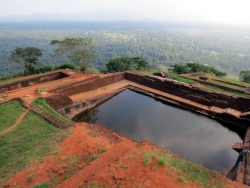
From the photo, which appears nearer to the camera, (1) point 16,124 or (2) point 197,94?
(1) point 16,124

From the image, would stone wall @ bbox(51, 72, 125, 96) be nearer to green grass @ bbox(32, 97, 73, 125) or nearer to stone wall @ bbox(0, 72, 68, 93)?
green grass @ bbox(32, 97, 73, 125)

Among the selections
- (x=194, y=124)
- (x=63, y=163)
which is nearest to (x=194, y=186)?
(x=63, y=163)

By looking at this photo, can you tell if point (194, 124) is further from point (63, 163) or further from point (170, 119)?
point (63, 163)

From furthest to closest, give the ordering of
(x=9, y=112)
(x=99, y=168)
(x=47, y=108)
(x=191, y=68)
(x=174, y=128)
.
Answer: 1. (x=191, y=68)
2. (x=47, y=108)
3. (x=174, y=128)
4. (x=9, y=112)
5. (x=99, y=168)

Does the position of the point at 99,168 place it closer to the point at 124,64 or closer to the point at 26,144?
the point at 26,144

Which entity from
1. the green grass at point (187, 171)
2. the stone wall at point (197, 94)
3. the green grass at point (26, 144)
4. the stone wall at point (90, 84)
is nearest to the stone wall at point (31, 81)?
the stone wall at point (90, 84)

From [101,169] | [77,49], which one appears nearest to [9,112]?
[101,169]
